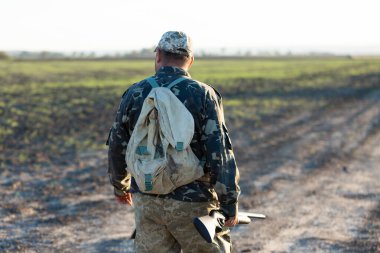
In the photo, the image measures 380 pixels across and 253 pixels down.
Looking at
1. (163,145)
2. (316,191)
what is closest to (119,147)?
(163,145)

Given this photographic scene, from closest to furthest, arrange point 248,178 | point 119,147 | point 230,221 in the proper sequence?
point 230,221 → point 119,147 → point 248,178

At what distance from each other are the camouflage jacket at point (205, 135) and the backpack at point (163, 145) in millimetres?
55

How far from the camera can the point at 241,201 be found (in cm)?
856

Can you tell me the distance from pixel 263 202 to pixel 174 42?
5316 millimetres

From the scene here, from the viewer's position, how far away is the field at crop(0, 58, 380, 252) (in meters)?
6.93

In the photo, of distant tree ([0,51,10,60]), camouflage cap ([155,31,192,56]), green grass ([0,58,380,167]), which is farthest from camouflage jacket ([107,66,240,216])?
distant tree ([0,51,10,60])

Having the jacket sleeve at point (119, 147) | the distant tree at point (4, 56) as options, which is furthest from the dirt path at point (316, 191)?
the distant tree at point (4, 56)

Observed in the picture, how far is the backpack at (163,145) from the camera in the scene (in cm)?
348

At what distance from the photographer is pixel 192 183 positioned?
3.60 metres

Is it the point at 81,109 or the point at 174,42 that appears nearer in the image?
the point at 174,42

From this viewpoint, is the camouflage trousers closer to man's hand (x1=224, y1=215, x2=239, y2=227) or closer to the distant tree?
man's hand (x1=224, y1=215, x2=239, y2=227)

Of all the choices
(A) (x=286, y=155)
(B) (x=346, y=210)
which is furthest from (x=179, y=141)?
(A) (x=286, y=155)

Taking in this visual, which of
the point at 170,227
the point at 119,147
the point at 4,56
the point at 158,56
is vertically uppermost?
the point at 158,56

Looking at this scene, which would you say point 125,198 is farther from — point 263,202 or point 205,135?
point 263,202
